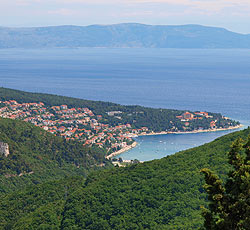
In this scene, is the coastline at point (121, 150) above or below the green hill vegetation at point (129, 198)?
below

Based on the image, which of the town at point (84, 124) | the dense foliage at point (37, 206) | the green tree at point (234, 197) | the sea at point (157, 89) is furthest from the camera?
the sea at point (157, 89)

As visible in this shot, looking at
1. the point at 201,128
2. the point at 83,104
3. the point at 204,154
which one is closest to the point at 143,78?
the point at 83,104

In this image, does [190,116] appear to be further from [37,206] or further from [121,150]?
[37,206]

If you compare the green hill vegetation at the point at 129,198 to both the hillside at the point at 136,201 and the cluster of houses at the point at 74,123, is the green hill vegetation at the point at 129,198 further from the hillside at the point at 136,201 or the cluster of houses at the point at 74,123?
the cluster of houses at the point at 74,123

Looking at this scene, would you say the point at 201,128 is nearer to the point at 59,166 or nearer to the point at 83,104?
the point at 83,104

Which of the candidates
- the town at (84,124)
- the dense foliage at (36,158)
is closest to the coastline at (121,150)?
the town at (84,124)
